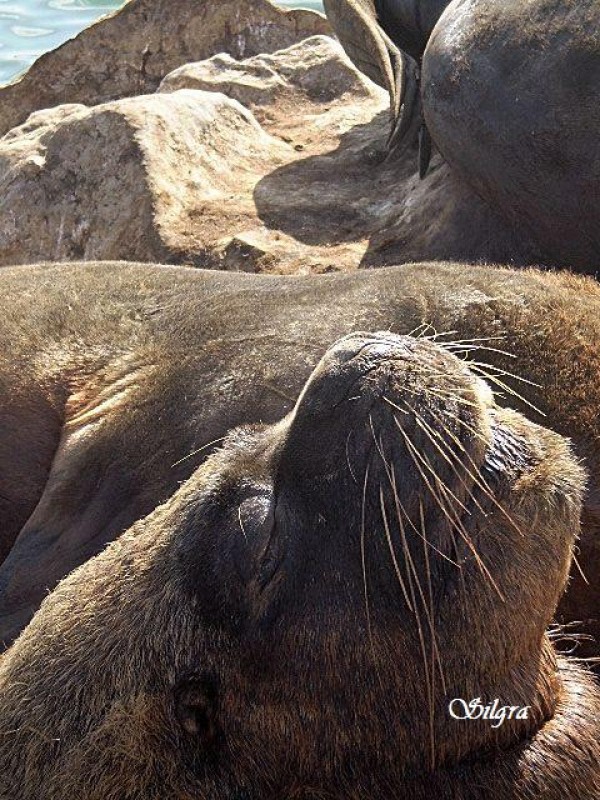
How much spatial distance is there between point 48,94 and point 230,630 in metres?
8.17

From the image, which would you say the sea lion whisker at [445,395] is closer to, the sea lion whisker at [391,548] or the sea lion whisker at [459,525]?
the sea lion whisker at [459,525]

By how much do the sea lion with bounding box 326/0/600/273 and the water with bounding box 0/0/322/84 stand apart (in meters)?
14.0

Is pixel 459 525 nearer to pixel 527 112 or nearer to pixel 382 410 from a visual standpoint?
pixel 382 410

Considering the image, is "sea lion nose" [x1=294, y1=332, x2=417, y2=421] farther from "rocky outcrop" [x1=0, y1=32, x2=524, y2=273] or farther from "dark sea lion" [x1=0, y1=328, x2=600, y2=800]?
"rocky outcrop" [x1=0, y1=32, x2=524, y2=273]

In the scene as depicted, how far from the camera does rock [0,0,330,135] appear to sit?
10.3 meters

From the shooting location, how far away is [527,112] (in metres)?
5.13

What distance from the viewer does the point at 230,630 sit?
285 centimetres

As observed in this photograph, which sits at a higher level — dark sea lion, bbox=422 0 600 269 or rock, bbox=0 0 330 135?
dark sea lion, bbox=422 0 600 269

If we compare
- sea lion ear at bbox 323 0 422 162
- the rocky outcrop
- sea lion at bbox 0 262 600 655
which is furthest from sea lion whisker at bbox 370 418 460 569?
sea lion ear at bbox 323 0 422 162

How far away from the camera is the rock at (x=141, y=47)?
1026cm

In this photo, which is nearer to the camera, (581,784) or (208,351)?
(581,784)

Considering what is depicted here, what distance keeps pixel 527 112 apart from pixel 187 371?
1.92 meters

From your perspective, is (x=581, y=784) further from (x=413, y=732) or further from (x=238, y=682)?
(x=238, y=682)

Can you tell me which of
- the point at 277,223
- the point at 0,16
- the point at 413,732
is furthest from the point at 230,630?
the point at 0,16
